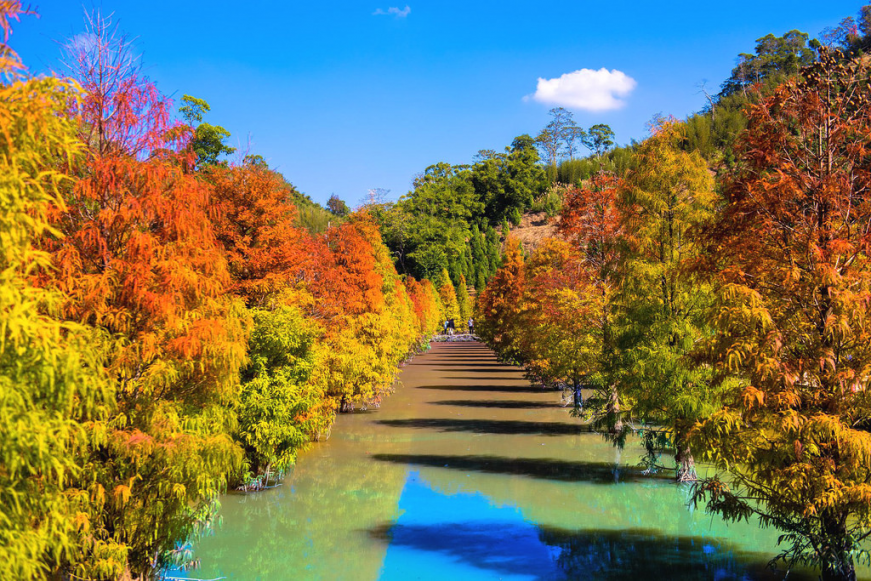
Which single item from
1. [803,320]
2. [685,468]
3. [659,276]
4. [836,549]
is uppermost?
[659,276]

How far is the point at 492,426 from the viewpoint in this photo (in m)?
25.9

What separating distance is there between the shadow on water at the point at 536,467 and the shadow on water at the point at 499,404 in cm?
1092

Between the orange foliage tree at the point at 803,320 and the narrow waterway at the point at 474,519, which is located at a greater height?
the orange foliage tree at the point at 803,320

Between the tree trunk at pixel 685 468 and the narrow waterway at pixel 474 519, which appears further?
the tree trunk at pixel 685 468

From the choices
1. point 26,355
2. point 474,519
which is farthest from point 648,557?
point 26,355

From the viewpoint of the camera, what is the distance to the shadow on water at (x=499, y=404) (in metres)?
31.2

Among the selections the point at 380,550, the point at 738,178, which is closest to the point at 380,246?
the point at 380,550

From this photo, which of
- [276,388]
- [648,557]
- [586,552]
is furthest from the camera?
[276,388]

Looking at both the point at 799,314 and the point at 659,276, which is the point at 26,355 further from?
the point at 659,276

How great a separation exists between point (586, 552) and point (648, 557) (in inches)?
43.1

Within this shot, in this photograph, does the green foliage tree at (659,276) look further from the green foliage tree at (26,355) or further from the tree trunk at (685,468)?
the green foliage tree at (26,355)

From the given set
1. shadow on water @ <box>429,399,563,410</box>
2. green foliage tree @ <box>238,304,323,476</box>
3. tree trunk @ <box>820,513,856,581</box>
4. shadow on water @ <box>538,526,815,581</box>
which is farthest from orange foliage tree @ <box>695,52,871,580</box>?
shadow on water @ <box>429,399,563,410</box>

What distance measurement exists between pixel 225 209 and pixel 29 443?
36.9 ft

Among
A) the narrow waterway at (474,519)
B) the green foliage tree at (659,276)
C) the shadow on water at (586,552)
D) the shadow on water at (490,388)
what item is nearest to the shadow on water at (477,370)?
the shadow on water at (490,388)
